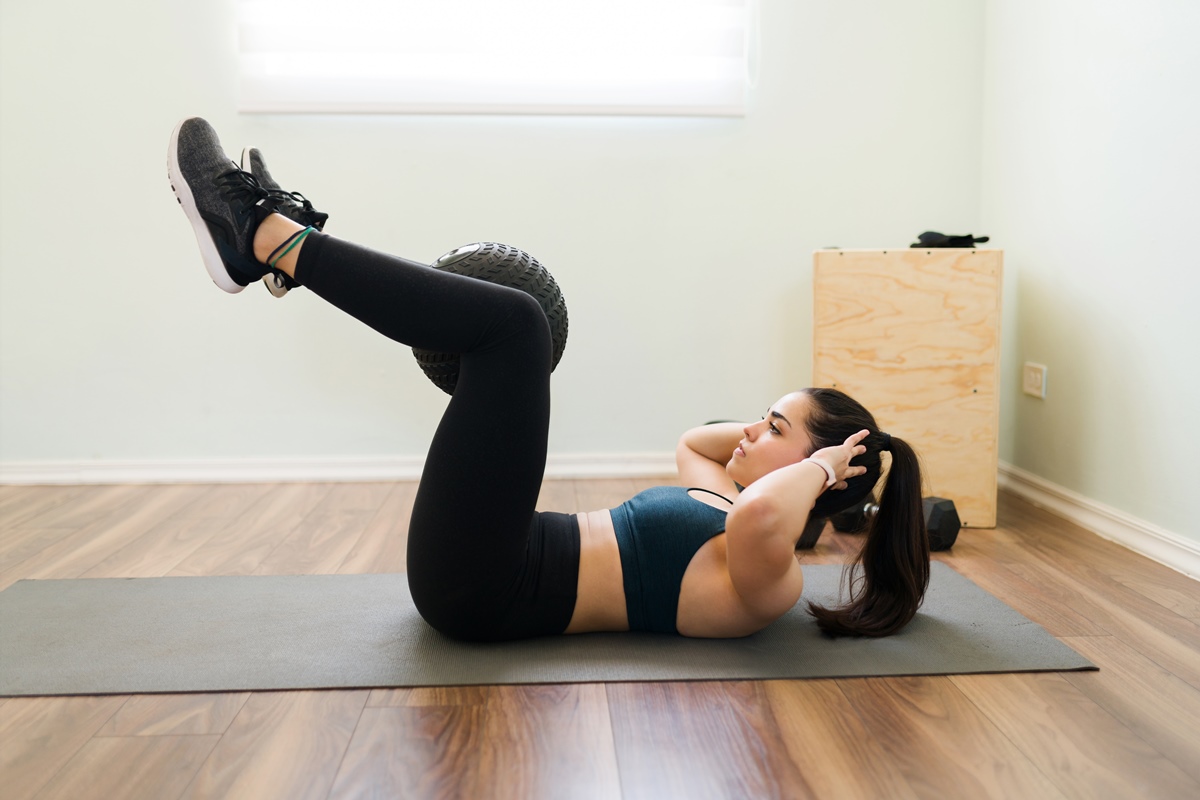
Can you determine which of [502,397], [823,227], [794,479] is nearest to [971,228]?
[823,227]

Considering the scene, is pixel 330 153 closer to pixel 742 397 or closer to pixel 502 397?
pixel 742 397

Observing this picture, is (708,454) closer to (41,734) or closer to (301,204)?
(301,204)

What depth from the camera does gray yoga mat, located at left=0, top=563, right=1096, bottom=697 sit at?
163 centimetres

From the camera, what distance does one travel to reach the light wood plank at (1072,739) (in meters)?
1.29

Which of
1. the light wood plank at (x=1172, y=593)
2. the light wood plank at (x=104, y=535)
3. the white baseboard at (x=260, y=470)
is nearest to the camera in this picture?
the light wood plank at (x=1172, y=593)

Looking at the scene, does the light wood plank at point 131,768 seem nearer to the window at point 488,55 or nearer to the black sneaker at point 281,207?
the black sneaker at point 281,207

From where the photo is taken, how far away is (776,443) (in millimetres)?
1800

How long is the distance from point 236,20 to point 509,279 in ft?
6.91

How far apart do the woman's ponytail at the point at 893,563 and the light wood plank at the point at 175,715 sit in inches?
42.2

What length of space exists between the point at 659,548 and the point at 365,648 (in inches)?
22.4

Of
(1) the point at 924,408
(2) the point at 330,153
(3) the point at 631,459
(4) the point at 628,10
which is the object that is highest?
(4) the point at 628,10

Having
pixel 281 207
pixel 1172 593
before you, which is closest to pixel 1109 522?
pixel 1172 593

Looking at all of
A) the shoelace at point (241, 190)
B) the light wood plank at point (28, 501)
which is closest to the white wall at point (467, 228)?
the light wood plank at point (28, 501)

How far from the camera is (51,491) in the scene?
3176 millimetres
